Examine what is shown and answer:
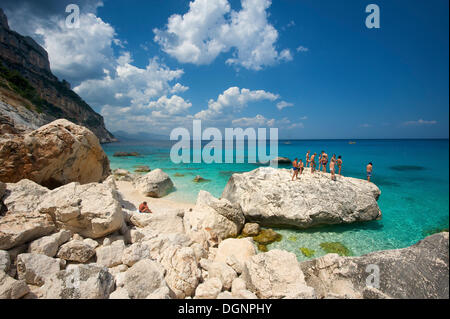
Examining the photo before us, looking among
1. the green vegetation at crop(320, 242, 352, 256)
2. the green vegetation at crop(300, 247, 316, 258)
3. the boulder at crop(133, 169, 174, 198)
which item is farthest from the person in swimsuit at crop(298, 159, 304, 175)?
the boulder at crop(133, 169, 174, 198)

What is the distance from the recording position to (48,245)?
13.3ft

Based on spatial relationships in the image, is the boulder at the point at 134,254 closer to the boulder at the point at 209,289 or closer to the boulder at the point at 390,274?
the boulder at the point at 209,289

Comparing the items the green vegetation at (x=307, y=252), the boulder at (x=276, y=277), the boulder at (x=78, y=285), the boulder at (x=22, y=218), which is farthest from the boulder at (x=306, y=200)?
the boulder at (x=22, y=218)

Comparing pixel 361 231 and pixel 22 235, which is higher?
pixel 22 235

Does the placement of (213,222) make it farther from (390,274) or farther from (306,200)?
(390,274)

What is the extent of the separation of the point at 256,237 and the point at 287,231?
1.90m

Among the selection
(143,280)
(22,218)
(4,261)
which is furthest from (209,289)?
(22,218)

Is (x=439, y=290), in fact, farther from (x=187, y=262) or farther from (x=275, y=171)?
(x=275, y=171)

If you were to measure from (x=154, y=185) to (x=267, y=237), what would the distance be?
33.8 feet

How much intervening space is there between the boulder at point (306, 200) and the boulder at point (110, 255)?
659 cm

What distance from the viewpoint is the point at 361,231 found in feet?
30.3
